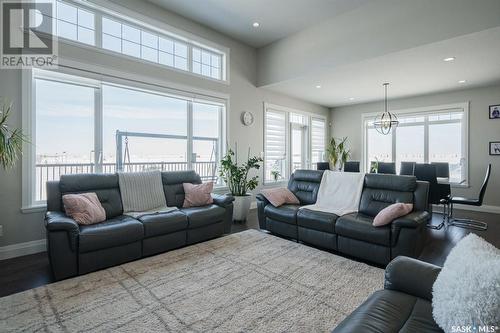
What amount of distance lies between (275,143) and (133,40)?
3.80m

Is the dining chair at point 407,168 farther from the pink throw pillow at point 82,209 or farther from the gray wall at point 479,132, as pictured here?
the pink throw pillow at point 82,209

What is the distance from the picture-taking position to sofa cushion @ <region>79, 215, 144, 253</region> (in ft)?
8.54

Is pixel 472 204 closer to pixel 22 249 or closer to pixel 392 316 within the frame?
pixel 392 316

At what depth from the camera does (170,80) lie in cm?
453

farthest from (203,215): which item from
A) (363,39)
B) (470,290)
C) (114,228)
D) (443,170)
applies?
(443,170)

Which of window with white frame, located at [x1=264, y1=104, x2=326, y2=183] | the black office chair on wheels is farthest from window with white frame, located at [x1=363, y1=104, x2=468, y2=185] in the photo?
the black office chair on wheels

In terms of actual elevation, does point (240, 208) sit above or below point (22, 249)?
above

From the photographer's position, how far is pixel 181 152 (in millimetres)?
4902

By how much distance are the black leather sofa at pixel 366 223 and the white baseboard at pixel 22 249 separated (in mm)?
2992

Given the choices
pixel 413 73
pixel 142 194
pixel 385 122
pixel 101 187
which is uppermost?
pixel 413 73

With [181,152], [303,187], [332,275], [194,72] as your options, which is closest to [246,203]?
[303,187]

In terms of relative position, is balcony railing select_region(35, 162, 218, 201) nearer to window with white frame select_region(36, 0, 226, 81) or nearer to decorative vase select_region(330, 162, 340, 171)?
window with white frame select_region(36, 0, 226, 81)

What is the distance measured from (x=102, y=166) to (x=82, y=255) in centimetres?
168

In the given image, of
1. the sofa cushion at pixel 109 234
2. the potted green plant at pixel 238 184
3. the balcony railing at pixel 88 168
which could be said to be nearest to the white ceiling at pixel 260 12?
the potted green plant at pixel 238 184
